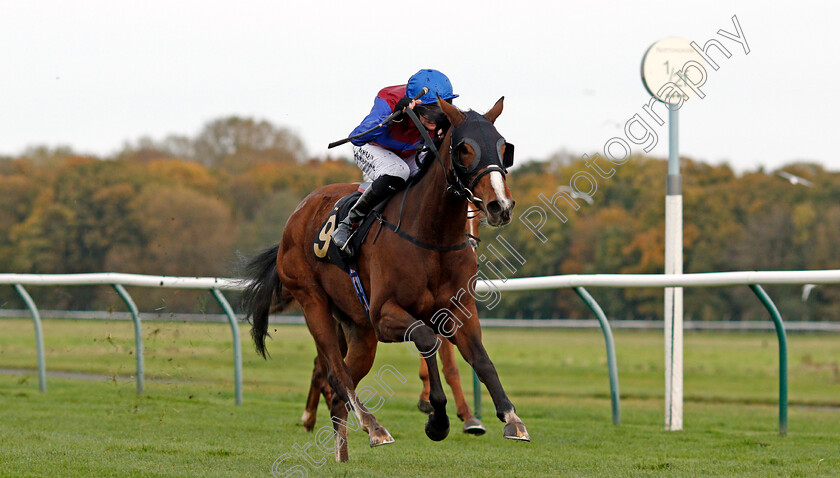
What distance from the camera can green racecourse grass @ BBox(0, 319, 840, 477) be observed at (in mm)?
5031

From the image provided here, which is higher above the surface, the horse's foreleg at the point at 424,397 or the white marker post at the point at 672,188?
the white marker post at the point at 672,188

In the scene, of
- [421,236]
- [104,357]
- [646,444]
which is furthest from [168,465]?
[104,357]

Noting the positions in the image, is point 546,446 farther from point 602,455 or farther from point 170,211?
point 170,211

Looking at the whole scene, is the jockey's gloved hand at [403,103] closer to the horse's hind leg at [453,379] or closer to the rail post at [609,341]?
the horse's hind leg at [453,379]

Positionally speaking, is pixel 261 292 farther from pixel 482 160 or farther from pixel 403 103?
pixel 482 160

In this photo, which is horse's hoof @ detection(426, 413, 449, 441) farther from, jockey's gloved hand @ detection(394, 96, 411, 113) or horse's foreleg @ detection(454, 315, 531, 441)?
jockey's gloved hand @ detection(394, 96, 411, 113)

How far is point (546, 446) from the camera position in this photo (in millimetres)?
6074

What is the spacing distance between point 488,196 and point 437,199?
2.20 feet

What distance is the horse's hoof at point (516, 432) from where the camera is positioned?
4.14 metres

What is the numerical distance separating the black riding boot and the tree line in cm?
1016

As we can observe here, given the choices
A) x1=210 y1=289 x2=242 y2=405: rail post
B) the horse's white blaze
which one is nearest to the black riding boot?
the horse's white blaze

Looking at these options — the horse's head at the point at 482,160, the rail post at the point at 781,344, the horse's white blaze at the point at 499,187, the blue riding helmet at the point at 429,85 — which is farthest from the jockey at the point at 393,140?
the rail post at the point at 781,344

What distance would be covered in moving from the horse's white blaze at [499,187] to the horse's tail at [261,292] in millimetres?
2917

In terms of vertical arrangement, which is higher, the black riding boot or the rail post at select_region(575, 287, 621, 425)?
the black riding boot
